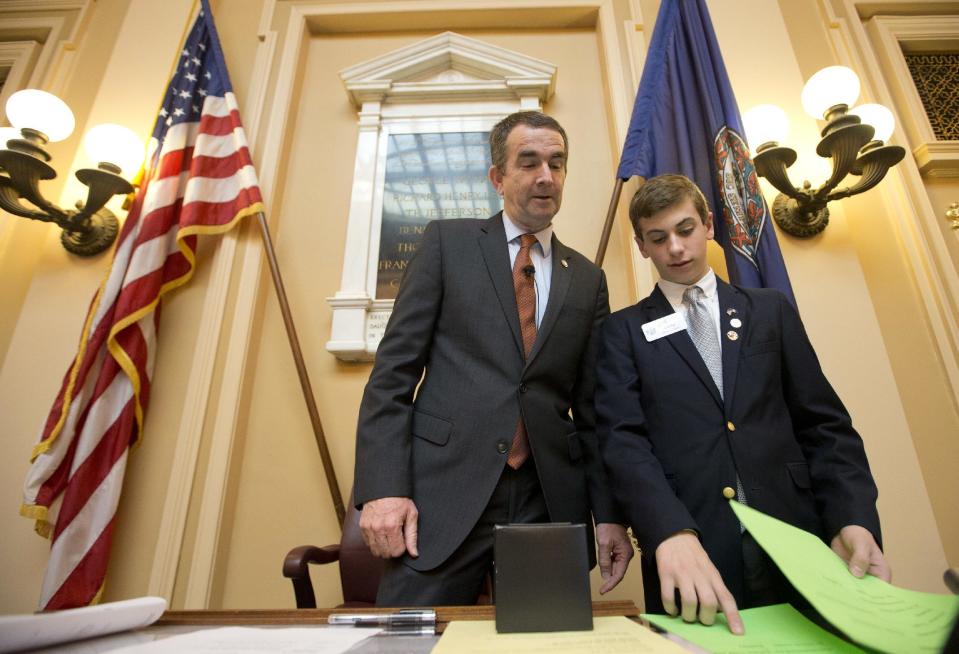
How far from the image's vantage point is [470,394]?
1.17 meters

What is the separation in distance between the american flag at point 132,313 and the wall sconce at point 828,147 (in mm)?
2374

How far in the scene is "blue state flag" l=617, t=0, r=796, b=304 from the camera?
2.05m

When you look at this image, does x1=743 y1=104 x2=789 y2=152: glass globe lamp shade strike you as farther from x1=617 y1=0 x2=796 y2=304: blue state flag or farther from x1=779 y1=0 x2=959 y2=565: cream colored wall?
x1=779 y1=0 x2=959 y2=565: cream colored wall

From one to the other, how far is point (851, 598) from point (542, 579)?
0.33 metres

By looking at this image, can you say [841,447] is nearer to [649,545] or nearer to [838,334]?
[649,545]

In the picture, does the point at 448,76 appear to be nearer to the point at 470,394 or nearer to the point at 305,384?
the point at 305,384

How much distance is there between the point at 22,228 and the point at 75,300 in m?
0.55

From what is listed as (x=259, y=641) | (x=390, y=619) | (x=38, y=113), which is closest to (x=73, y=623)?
(x=259, y=641)

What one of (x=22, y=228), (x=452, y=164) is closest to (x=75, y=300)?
(x=22, y=228)

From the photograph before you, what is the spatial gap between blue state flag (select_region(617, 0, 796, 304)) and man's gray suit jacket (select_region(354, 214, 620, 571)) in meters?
1.05

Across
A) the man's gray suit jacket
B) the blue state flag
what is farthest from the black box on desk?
the blue state flag

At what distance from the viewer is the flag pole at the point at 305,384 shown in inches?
79.5

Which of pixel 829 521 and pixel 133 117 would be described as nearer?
pixel 829 521

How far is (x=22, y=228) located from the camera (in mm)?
2520
